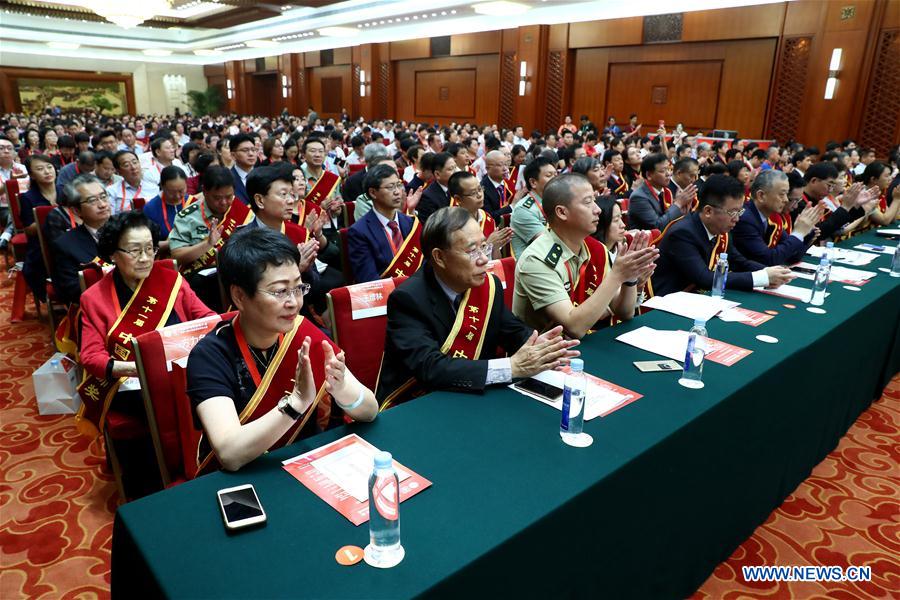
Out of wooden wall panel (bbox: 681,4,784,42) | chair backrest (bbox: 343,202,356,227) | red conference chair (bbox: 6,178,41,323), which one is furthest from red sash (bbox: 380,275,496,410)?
wooden wall panel (bbox: 681,4,784,42)

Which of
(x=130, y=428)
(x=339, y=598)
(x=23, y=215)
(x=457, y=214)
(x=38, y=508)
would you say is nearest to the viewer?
(x=339, y=598)

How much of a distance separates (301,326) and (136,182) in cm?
421

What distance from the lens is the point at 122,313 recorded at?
225 cm

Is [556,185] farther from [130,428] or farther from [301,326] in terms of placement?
[130,428]

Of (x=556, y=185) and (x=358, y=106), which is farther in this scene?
(x=358, y=106)

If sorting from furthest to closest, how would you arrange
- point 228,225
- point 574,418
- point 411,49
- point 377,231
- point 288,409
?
point 411,49 → point 228,225 → point 377,231 → point 574,418 → point 288,409

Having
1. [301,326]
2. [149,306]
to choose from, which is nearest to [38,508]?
[149,306]

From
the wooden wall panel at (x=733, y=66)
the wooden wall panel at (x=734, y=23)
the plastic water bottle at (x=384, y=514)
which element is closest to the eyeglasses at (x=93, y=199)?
the plastic water bottle at (x=384, y=514)

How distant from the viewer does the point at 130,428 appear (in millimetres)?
2105

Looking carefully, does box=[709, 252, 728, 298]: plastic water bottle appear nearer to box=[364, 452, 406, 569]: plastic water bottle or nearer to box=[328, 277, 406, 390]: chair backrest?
box=[328, 277, 406, 390]: chair backrest

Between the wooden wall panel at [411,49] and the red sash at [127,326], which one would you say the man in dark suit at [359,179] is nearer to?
the red sash at [127,326]

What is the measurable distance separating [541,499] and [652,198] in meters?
4.18

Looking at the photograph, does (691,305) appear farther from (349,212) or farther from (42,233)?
(42,233)

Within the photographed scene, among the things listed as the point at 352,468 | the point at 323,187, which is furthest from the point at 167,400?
the point at 323,187
